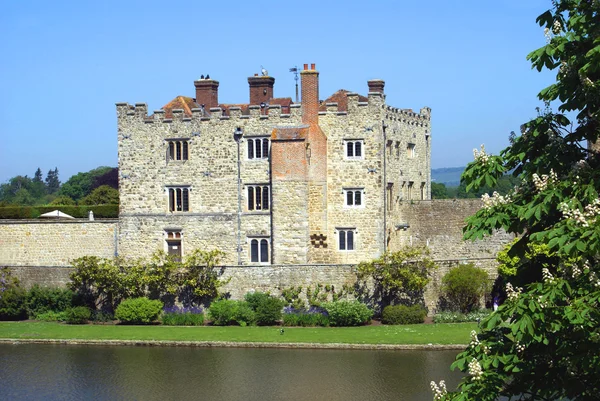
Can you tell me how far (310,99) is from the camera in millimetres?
37781

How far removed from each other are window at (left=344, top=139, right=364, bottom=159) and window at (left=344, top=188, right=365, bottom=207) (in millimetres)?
1391

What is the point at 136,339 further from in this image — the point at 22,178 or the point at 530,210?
the point at 22,178

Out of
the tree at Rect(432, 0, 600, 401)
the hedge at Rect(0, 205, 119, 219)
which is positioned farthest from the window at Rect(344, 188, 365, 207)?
the tree at Rect(432, 0, 600, 401)

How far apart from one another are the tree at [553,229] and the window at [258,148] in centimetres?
2709

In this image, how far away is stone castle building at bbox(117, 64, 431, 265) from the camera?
37812 millimetres

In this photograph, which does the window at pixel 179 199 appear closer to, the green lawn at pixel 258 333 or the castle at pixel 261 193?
the castle at pixel 261 193

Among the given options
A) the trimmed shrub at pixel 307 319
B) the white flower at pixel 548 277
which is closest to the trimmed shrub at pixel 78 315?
the trimmed shrub at pixel 307 319

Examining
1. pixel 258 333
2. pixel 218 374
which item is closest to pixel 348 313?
pixel 258 333

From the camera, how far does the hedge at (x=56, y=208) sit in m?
48.4

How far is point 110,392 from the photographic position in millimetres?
24297

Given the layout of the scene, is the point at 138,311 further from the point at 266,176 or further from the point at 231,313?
the point at 266,176

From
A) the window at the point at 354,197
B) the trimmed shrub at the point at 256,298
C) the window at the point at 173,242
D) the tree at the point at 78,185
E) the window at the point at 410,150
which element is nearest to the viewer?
the trimmed shrub at the point at 256,298

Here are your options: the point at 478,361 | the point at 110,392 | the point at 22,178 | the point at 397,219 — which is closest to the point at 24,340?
the point at 110,392

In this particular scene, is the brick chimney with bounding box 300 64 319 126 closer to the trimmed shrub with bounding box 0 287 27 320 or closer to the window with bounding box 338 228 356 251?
the window with bounding box 338 228 356 251
